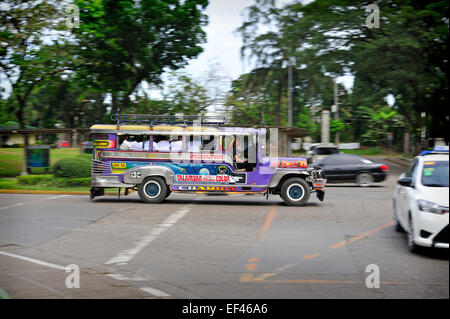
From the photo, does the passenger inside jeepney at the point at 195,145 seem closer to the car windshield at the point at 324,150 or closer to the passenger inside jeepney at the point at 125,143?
the passenger inside jeepney at the point at 125,143

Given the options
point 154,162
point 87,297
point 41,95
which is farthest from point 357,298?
point 41,95

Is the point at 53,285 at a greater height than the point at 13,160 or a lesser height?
lesser

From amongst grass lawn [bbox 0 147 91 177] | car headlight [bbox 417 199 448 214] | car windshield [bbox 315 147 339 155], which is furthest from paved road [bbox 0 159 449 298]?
car windshield [bbox 315 147 339 155]

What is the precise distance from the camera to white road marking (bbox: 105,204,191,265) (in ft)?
25.0

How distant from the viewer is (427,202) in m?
7.28

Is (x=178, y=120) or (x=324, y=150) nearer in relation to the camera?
(x=178, y=120)

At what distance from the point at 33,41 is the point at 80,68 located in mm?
3391

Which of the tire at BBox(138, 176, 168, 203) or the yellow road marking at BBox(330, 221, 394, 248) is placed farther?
the tire at BBox(138, 176, 168, 203)

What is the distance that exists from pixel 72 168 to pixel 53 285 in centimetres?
1489

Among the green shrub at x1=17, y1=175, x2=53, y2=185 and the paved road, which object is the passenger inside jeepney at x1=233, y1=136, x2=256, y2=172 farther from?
the green shrub at x1=17, y1=175, x2=53, y2=185

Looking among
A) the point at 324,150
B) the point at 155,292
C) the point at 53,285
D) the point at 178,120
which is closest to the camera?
the point at 155,292

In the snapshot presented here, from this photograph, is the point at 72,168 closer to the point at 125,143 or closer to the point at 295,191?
the point at 125,143

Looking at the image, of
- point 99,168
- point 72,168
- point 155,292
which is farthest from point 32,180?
point 155,292
